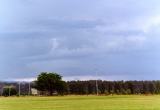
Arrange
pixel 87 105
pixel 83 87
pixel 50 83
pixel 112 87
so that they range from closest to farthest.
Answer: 1. pixel 87 105
2. pixel 50 83
3. pixel 112 87
4. pixel 83 87

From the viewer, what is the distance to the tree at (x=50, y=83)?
13788cm

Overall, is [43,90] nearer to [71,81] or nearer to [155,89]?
[71,81]

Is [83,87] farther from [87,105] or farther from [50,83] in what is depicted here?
[87,105]

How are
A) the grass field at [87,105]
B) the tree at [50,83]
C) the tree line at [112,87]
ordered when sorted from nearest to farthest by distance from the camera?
the grass field at [87,105], the tree at [50,83], the tree line at [112,87]

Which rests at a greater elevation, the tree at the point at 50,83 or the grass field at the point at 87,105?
the tree at the point at 50,83

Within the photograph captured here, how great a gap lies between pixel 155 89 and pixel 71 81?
32127 millimetres

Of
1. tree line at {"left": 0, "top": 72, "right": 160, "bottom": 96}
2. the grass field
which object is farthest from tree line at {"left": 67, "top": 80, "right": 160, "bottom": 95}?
the grass field

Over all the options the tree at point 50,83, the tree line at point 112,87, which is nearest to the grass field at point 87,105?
the tree at point 50,83

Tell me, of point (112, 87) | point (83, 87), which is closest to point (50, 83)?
point (83, 87)

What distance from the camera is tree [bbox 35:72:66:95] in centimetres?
13788

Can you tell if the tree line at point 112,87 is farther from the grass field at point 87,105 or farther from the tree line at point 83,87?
the grass field at point 87,105

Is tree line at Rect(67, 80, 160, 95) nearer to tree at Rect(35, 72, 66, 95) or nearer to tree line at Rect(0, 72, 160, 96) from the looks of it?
tree line at Rect(0, 72, 160, 96)

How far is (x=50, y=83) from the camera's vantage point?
138375 mm

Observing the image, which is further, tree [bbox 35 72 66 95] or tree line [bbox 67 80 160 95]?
tree line [bbox 67 80 160 95]
